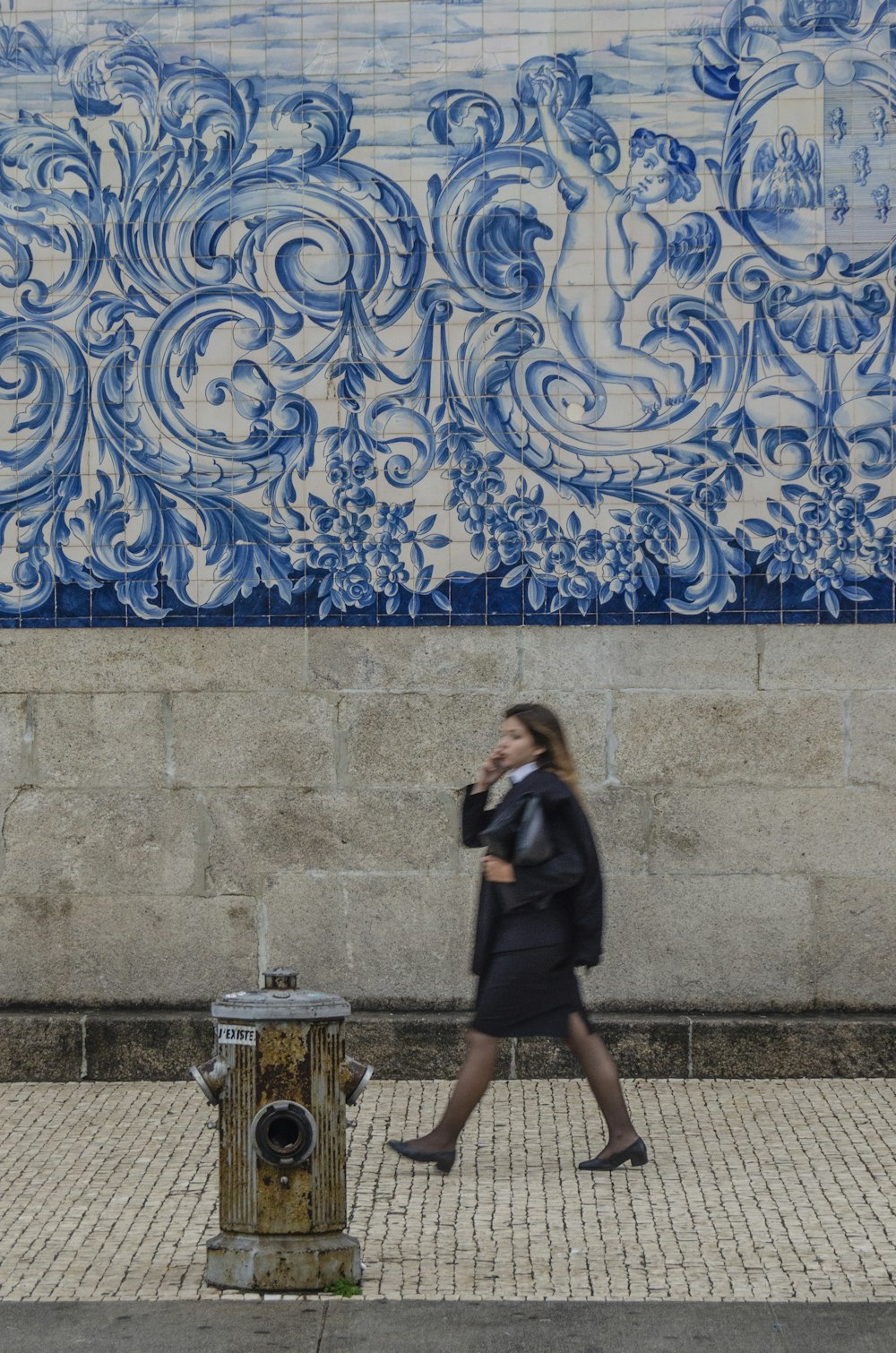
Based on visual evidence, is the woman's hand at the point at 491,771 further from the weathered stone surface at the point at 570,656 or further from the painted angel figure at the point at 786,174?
the painted angel figure at the point at 786,174

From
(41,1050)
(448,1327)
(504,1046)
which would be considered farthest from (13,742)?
(448,1327)

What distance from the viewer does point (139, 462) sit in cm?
805

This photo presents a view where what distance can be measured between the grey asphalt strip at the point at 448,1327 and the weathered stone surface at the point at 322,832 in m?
3.06

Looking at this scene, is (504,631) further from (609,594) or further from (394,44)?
(394,44)

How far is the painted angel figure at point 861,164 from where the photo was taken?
7926 millimetres

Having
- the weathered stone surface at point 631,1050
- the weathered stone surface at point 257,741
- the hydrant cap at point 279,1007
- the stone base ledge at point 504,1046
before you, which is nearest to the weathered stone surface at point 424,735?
the weathered stone surface at point 257,741

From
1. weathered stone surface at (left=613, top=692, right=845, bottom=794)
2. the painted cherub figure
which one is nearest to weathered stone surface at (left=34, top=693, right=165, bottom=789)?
weathered stone surface at (left=613, top=692, right=845, bottom=794)

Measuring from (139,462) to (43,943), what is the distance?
6.78 feet

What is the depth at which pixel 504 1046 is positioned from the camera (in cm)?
780

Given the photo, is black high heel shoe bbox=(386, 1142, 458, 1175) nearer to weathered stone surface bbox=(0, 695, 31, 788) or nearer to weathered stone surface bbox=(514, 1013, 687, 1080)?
weathered stone surface bbox=(514, 1013, 687, 1080)

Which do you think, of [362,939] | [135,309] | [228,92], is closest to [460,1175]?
[362,939]

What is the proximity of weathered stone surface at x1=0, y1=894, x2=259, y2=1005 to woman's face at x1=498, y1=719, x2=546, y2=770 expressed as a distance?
191 cm

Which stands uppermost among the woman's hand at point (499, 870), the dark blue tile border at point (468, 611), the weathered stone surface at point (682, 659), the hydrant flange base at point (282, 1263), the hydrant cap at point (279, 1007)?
the dark blue tile border at point (468, 611)

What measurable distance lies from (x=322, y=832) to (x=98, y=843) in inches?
37.4
